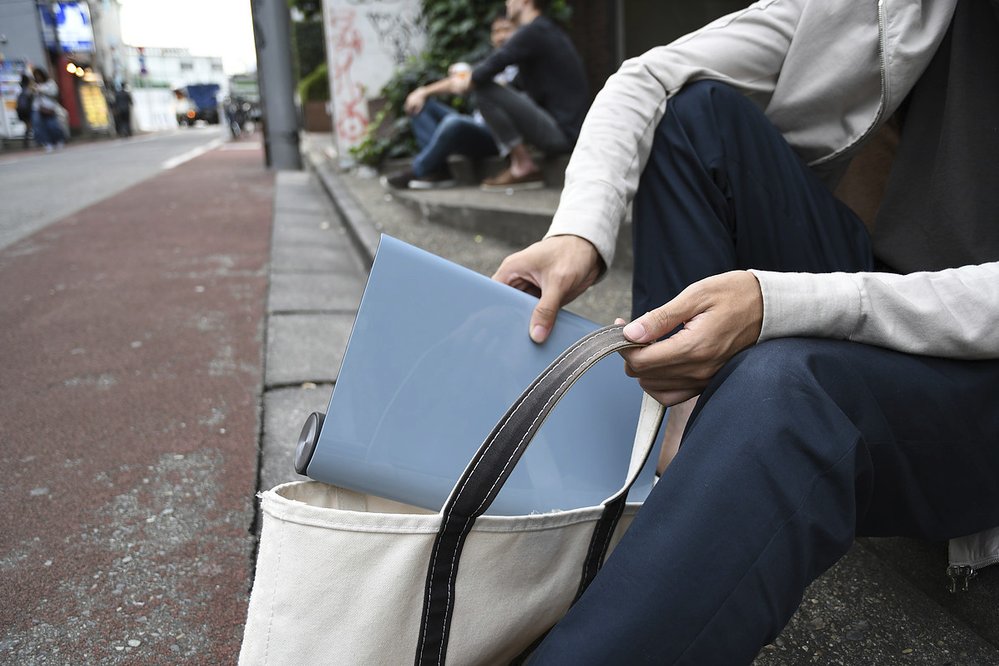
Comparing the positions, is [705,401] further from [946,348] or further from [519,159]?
[519,159]

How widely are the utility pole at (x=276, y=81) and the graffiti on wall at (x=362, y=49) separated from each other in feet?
6.39

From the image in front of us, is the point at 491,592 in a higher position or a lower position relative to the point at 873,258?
lower

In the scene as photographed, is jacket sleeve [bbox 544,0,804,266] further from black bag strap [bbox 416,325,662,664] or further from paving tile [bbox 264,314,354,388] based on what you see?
paving tile [bbox 264,314,354,388]

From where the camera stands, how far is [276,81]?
30.1 ft

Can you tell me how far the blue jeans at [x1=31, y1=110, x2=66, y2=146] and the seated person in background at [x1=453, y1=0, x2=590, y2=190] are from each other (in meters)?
16.1

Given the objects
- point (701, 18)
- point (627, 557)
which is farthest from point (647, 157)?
point (701, 18)

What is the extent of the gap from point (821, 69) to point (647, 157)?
317 mm

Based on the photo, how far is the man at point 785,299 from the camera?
727 mm

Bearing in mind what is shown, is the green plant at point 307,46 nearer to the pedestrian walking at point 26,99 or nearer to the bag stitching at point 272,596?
the pedestrian walking at point 26,99

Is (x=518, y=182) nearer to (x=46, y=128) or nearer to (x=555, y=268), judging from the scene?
Result: (x=555, y=268)

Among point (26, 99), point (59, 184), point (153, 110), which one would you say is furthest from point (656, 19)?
point (153, 110)

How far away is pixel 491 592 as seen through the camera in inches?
32.5

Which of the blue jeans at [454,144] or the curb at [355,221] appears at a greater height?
the blue jeans at [454,144]

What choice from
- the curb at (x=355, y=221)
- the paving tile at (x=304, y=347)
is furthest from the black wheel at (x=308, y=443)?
the curb at (x=355, y=221)
